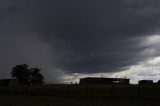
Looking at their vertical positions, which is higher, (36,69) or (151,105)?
(36,69)

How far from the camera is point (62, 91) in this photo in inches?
2491

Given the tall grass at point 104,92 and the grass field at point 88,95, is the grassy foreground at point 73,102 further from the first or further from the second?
the tall grass at point 104,92

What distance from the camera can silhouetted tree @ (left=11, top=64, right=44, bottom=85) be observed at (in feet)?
487

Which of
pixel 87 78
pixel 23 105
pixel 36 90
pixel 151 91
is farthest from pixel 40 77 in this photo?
pixel 23 105

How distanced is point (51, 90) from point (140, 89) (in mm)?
22047

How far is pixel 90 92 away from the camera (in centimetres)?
5981

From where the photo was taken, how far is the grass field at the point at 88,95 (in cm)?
4069

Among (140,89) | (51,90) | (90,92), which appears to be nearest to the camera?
(140,89)

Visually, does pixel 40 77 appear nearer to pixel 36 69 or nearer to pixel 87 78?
pixel 36 69

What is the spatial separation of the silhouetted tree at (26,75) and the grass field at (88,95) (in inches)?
2879

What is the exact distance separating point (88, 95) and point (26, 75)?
9829 centimetres

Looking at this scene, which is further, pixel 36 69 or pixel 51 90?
pixel 36 69

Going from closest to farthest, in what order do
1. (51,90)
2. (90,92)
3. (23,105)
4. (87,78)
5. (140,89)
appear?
1. (23,105)
2. (140,89)
3. (90,92)
4. (51,90)
5. (87,78)

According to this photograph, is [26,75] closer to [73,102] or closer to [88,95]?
[88,95]
